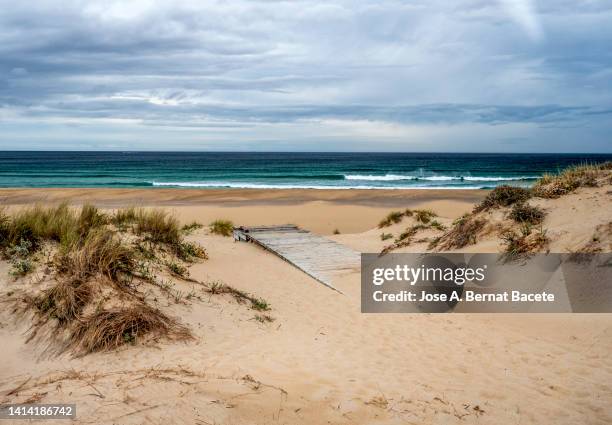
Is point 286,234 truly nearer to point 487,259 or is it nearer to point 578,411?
point 487,259

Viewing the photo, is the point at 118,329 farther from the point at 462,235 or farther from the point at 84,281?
the point at 462,235

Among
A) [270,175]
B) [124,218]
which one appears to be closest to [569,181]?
[124,218]

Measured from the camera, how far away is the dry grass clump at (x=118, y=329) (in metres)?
5.82

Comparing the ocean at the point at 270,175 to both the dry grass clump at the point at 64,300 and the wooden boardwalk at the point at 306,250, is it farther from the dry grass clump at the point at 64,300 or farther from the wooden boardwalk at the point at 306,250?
the dry grass clump at the point at 64,300

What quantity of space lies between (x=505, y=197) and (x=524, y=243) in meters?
2.18

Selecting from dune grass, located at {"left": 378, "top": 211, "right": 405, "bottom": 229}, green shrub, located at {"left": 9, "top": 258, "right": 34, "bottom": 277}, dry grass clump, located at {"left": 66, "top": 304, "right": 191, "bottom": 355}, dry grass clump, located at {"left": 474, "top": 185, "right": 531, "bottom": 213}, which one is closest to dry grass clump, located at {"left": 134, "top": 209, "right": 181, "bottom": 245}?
green shrub, located at {"left": 9, "top": 258, "right": 34, "bottom": 277}

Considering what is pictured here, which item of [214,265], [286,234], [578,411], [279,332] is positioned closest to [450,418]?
[578,411]

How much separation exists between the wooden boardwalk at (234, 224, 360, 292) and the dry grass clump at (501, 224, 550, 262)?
128 inches

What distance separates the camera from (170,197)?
30.0 metres

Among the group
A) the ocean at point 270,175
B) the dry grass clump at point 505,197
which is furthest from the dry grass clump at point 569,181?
the ocean at point 270,175

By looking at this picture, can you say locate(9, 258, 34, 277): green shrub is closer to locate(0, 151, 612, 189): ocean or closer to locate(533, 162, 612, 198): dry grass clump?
locate(533, 162, 612, 198): dry grass clump

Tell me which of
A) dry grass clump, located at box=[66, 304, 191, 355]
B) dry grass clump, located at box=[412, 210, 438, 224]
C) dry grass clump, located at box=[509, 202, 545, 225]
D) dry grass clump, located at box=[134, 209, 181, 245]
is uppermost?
dry grass clump, located at box=[509, 202, 545, 225]

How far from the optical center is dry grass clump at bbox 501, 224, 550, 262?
8.40 m

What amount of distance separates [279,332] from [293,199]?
2251 centimetres
